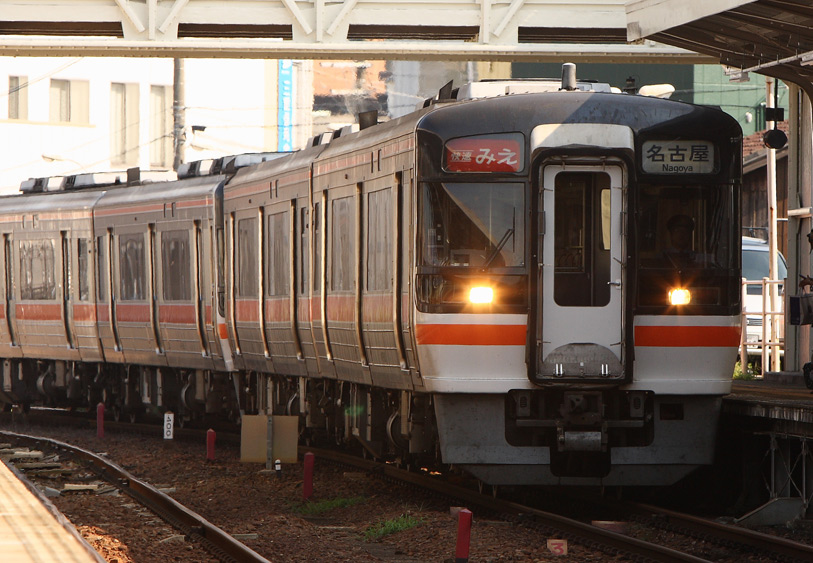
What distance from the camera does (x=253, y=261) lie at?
16906 mm

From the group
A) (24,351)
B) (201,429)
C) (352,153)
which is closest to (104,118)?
(24,351)

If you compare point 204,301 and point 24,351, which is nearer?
point 204,301

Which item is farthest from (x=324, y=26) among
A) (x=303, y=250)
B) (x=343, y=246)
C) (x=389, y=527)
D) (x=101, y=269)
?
(x=389, y=527)

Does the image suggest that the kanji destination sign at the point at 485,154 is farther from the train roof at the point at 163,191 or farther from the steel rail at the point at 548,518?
the train roof at the point at 163,191

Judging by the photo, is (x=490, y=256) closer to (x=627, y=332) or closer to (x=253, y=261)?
(x=627, y=332)

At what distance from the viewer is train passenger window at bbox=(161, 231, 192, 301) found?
64.2 feet

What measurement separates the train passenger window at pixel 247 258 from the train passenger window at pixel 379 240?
4281 millimetres

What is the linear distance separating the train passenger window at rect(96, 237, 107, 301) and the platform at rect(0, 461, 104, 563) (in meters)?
13.4

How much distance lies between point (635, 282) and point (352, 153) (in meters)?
3.30

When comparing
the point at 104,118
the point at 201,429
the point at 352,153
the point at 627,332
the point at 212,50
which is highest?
the point at 104,118

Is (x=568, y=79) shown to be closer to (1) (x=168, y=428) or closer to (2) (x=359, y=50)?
(2) (x=359, y=50)

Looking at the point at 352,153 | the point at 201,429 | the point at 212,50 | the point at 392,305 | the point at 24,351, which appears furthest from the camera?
the point at 24,351

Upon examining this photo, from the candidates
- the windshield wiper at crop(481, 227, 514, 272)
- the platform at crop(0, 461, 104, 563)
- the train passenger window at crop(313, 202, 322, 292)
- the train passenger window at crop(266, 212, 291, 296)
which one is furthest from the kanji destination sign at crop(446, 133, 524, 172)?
the train passenger window at crop(266, 212, 291, 296)

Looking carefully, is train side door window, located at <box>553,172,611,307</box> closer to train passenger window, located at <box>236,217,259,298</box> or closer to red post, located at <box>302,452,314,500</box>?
red post, located at <box>302,452,314,500</box>
